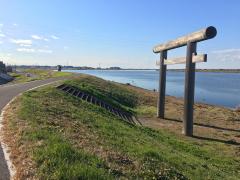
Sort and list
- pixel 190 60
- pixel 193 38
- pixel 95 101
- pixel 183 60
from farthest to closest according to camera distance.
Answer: pixel 95 101 < pixel 183 60 < pixel 190 60 < pixel 193 38

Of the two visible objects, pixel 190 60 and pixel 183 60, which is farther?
pixel 183 60

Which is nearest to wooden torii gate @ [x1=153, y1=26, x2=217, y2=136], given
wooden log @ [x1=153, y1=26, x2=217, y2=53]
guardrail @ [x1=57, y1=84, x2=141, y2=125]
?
wooden log @ [x1=153, y1=26, x2=217, y2=53]

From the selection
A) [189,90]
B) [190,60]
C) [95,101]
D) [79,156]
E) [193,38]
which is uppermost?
[193,38]

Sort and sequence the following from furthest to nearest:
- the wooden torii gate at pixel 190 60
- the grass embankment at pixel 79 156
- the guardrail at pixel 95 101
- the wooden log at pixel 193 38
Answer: the guardrail at pixel 95 101
the wooden torii gate at pixel 190 60
the wooden log at pixel 193 38
the grass embankment at pixel 79 156

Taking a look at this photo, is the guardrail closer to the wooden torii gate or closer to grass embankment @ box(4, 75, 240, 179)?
the wooden torii gate

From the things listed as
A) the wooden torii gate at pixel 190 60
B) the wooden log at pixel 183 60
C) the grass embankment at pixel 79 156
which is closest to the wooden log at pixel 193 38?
the wooden torii gate at pixel 190 60

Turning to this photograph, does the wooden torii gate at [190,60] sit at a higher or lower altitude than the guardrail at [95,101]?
higher

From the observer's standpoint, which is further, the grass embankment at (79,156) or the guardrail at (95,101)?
the guardrail at (95,101)

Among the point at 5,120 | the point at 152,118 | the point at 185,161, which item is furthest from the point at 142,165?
the point at 152,118

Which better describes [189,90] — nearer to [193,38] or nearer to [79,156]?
[193,38]

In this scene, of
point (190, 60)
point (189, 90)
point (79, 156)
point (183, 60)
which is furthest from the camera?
point (183, 60)

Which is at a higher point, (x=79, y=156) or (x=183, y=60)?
(x=183, y=60)

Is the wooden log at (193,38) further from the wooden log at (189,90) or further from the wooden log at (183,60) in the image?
the wooden log at (183,60)

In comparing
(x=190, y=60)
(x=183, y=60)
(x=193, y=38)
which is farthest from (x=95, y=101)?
(x=193, y=38)
